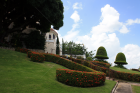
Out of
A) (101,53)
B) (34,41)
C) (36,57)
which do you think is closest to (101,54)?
(101,53)

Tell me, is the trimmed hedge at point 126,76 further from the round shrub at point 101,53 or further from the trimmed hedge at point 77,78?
the round shrub at point 101,53

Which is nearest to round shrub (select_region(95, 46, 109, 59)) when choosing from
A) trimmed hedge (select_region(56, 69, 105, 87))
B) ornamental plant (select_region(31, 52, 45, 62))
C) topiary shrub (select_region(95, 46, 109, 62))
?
topiary shrub (select_region(95, 46, 109, 62))

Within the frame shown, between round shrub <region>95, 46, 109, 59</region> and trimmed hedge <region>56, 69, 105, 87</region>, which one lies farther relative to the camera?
round shrub <region>95, 46, 109, 59</region>

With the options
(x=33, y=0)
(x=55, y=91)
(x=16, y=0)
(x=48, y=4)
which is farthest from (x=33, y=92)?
(x=16, y=0)

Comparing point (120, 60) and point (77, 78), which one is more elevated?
point (77, 78)

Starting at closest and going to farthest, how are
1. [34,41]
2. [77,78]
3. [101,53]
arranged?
[77,78], [34,41], [101,53]

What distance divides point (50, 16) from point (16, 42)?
10.1m

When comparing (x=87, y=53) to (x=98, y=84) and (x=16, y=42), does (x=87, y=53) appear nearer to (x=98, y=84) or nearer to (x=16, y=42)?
(x=16, y=42)

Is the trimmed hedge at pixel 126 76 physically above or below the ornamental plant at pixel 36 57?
below

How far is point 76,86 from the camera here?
8812mm

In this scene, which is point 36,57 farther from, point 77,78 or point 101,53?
point 101,53

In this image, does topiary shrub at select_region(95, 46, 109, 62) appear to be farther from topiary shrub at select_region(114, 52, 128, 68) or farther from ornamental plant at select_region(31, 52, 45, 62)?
ornamental plant at select_region(31, 52, 45, 62)

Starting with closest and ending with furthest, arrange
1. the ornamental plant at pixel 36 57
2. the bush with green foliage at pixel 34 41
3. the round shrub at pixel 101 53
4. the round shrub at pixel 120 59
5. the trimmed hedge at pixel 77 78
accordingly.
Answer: the trimmed hedge at pixel 77 78 → the ornamental plant at pixel 36 57 → the bush with green foliage at pixel 34 41 → the round shrub at pixel 101 53 → the round shrub at pixel 120 59

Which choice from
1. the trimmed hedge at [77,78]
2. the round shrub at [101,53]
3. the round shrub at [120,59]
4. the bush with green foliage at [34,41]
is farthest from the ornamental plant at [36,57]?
the round shrub at [120,59]
